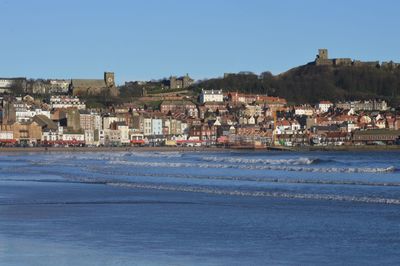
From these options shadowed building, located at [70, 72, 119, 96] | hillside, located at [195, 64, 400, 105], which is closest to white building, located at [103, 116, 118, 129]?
shadowed building, located at [70, 72, 119, 96]

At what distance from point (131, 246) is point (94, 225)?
9.86ft

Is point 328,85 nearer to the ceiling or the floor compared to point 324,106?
nearer to the ceiling

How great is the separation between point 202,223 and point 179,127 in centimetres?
9474

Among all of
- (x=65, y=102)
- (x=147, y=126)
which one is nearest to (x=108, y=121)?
(x=147, y=126)

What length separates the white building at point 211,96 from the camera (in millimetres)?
142250

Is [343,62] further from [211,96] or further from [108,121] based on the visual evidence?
[108,121]

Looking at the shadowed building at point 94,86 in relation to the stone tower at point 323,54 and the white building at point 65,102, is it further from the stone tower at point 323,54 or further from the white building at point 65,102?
the stone tower at point 323,54

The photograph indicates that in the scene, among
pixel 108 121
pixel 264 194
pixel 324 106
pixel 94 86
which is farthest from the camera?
pixel 94 86

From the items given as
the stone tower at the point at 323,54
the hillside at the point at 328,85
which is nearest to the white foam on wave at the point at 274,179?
the hillside at the point at 328,85

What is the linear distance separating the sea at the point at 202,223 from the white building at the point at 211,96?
110527mm

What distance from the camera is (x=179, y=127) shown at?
114 metres

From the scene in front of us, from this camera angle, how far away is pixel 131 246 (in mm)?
15781

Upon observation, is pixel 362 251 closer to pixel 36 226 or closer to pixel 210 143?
pixel 36 226

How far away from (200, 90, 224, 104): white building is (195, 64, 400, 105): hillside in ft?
48.4
